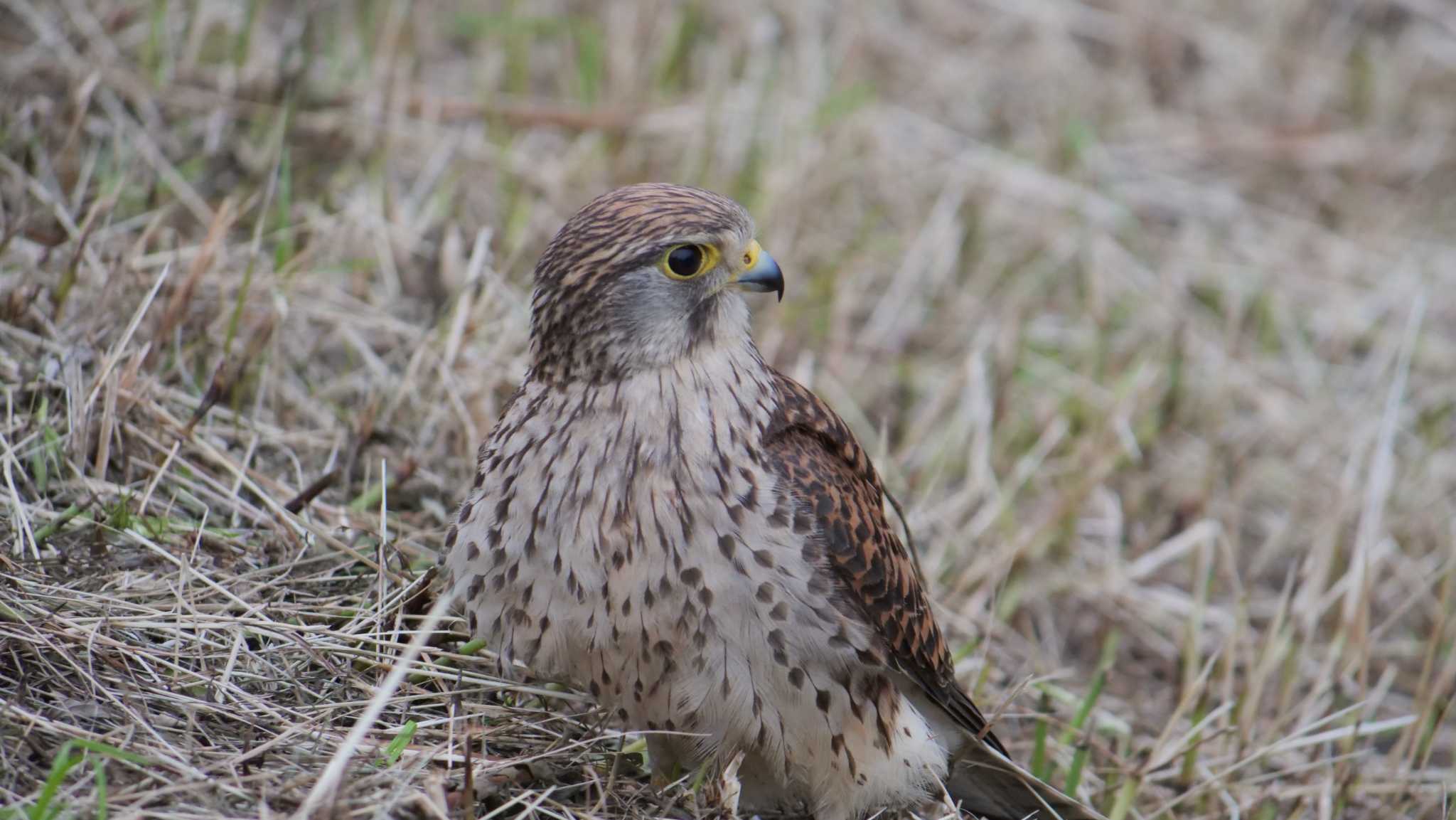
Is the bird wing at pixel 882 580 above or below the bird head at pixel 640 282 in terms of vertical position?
below

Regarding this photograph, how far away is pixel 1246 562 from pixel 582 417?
3406 millimetres

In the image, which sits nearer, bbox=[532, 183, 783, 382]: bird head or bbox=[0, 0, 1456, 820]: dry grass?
bbox=[532, 183, 783, 382]: bird head

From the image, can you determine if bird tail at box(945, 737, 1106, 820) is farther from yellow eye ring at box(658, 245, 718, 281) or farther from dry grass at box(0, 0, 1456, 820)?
yellow eye ring at box(658, 245, 718, 281)

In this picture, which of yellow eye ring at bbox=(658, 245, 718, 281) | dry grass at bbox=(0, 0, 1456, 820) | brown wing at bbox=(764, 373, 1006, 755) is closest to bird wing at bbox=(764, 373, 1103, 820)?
brown wing at bbox=(764, 373, 1006, 755)

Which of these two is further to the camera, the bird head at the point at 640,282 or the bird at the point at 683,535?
the bird head at the point at 640,282

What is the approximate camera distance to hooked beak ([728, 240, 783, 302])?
3289 millimetres

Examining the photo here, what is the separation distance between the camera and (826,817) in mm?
3477

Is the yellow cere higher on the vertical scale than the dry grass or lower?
higher

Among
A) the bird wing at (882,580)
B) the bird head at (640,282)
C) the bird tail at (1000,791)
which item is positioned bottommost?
the bird tail at (1000,791)

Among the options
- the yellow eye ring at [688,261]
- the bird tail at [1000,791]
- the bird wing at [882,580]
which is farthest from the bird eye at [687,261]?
the bird tail at [1000,791]

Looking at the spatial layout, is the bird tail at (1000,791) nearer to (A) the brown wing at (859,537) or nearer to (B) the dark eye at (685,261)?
(A) the brown wing at (859,537)

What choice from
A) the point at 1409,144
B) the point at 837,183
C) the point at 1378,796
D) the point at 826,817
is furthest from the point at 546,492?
the point at 1409,144

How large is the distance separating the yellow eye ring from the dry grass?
3.28 ft

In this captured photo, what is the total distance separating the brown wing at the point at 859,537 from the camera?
3.25 meters
